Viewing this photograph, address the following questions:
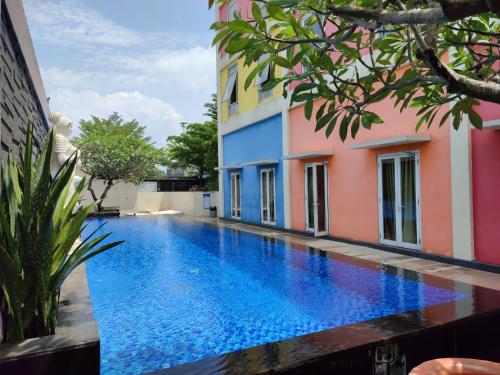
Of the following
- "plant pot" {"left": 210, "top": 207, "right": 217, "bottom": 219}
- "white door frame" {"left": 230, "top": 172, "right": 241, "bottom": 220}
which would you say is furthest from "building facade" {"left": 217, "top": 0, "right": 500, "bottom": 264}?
"plant pot" {"left": 210, "top": 207, "right": 217, "bottom": 219}

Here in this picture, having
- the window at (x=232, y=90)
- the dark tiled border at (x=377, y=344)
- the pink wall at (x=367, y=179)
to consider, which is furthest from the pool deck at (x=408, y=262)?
the window at (x=232, y=90)

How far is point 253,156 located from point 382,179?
300 inches

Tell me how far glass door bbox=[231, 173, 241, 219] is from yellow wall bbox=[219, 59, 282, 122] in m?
3.17

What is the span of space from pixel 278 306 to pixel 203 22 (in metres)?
9.68

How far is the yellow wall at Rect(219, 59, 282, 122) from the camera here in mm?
15923

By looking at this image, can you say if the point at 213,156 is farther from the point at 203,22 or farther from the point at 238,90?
the point at 203,22

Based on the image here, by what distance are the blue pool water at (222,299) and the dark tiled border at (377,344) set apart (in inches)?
53.8

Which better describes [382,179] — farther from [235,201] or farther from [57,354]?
[235,201]

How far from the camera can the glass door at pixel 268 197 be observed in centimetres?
1557

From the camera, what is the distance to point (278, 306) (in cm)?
588

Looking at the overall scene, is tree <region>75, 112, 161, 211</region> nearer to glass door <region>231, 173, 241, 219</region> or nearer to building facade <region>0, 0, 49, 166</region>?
glass door <region>231, 173, 241, 219</region>

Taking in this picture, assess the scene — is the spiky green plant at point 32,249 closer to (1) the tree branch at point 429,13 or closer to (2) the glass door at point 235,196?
(1) the tree branch at point 429,13

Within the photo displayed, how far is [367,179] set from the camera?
10.5 metres

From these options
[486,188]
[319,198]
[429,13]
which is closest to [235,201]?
[319,198]
